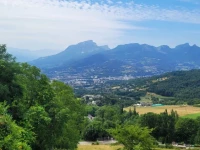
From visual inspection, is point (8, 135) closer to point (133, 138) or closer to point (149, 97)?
point (133, 138)

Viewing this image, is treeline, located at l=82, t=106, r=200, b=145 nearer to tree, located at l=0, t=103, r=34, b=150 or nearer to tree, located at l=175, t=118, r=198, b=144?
tree, located at l=175, t=118, r=198, b=144

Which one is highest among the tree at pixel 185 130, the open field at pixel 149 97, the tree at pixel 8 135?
the tree at pixel 8 135

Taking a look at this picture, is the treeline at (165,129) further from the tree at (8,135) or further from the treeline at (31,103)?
the tree at (8,135)

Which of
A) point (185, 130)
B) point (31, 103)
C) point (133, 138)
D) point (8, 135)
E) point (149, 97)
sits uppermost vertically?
point (31, 103)

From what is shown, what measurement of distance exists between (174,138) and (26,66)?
54.2 metres

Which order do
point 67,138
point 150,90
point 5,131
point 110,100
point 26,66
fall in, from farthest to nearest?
point 150,90 < point 110,100 < point 67,138 < point 26,66 < point 5,131

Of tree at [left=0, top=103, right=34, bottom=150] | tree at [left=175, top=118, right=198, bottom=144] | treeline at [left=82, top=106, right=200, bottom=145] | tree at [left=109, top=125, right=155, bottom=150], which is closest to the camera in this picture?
tree at [left=0, top=103, right=34, bottom=150]

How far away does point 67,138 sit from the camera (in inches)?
1017

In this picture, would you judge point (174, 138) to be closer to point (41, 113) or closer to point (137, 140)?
point (137, 140)

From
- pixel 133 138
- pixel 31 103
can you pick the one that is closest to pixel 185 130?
pixel 133 138

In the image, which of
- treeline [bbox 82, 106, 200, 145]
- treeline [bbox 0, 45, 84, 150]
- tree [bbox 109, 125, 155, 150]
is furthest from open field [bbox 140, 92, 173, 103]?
treeline [bbox 0, 45, 84, 150]

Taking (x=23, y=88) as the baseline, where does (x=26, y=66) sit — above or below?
above

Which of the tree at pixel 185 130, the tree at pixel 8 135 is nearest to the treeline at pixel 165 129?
the tree at pixel 185 130

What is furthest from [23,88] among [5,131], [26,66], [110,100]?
[110,100]
